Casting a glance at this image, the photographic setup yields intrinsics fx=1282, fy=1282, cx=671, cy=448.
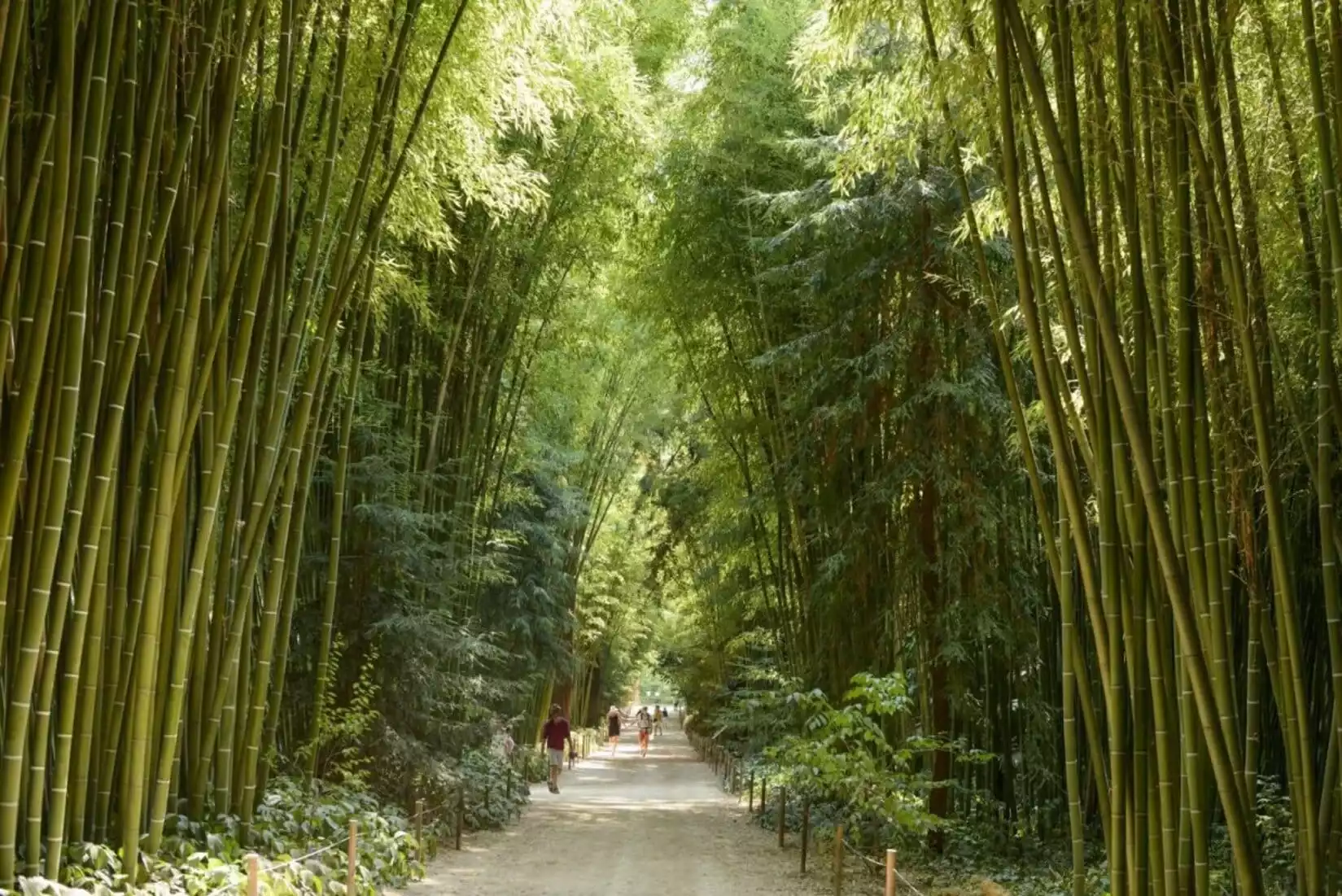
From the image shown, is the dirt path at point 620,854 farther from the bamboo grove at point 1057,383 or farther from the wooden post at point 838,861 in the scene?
the bamboo grove at point 1057,383

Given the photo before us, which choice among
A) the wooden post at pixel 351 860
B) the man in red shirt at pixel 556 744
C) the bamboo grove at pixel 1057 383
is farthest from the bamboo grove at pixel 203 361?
the man in red shirt at pixel 556 744

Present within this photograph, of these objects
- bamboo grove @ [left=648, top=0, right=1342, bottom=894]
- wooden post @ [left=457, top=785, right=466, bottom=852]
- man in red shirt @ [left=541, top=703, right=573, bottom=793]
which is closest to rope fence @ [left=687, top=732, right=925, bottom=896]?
bamboo grove @ [left=648, top=0, right=1342, bottom=894]

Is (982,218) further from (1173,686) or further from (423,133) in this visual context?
(1173,686)

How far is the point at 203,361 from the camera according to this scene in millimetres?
3641

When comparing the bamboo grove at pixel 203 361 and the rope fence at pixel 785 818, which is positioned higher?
the bamboo grove at pixel 203 361

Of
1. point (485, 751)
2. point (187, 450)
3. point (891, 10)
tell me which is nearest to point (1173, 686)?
point (891, 10)

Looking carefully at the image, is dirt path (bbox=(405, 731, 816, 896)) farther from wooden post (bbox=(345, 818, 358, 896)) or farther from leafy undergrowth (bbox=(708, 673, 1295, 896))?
wooden post (bbox=(345, 818, 358, 896))

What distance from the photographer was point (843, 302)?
7008 millimetres

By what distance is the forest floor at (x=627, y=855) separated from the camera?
580 centimetres

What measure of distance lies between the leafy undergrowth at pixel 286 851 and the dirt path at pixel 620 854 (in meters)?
0.25

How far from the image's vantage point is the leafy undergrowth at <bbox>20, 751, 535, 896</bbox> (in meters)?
3.29

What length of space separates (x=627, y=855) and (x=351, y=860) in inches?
113

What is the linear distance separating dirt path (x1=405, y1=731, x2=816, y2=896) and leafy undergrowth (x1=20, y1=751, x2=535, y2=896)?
25cm

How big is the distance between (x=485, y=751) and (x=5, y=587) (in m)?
6.14
